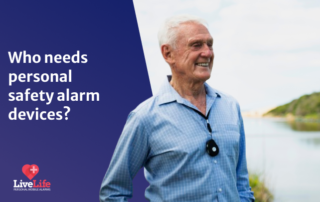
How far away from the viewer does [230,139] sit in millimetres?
1795

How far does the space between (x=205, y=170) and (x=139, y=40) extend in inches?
90.4

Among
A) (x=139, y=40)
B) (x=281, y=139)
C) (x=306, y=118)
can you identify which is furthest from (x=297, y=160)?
(x=139, y=40)

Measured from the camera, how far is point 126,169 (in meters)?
1.77

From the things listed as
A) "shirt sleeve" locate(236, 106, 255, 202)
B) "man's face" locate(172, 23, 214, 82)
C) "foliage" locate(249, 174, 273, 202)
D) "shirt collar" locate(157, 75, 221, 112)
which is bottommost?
"foliage" locate(249, 174, 273, 202)

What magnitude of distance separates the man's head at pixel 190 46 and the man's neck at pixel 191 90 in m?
0.04

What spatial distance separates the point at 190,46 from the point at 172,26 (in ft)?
0.40

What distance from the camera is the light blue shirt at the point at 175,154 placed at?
5.52ft

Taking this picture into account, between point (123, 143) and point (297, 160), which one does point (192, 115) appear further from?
point (297, 160)

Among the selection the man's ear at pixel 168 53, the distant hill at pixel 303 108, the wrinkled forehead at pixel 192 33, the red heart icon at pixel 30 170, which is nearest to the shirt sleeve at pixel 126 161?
the man's ear at pixel 168 53

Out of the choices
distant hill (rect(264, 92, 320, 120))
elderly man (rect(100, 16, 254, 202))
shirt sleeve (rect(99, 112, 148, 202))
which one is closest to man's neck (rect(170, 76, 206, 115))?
elderly man (rect(100, 16, 254, 202))

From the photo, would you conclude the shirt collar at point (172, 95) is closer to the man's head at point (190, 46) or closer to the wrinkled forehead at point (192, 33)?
the man's head at point (190, 46)

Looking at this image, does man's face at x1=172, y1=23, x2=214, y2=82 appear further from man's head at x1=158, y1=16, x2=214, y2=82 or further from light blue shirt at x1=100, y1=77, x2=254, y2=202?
light blue shirt at x1=100, y1=77, x2=254, y2=202

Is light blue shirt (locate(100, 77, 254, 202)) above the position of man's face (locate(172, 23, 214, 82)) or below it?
below

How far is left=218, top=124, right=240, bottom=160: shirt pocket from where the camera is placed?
177cm
